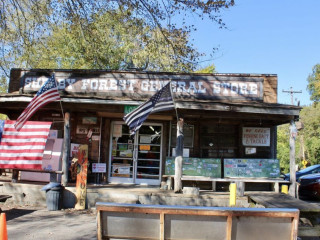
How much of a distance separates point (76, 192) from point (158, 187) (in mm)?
2976

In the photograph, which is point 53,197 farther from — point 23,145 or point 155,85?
point 155,85

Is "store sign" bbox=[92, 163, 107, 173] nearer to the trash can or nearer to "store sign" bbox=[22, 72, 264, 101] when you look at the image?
the trash can

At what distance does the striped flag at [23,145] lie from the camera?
29.2ft

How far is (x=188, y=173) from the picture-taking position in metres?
10.1

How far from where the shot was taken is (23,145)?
30.0ft

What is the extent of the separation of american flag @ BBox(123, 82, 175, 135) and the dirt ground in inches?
96.5

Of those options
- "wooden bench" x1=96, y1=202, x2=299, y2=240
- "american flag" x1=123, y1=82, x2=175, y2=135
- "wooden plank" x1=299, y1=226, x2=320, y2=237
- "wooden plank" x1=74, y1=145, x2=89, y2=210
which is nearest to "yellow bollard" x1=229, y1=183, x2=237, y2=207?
"american flag" x1=123, y1=82, x2=175, y2=135

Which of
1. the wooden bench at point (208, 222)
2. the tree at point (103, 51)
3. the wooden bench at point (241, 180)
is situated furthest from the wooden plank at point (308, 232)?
the tree at point (103, 51)

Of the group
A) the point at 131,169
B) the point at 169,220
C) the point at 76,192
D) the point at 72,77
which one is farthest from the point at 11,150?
→ the point at 169,220

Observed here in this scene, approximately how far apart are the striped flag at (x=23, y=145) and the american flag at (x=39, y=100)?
71cm

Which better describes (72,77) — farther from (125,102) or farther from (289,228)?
(289,228)

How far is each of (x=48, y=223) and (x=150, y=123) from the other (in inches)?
212

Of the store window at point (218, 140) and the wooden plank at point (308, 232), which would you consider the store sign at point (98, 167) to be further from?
the wooden plank at point (308, 232)

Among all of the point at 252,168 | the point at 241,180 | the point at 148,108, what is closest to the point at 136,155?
the point at 241,180
